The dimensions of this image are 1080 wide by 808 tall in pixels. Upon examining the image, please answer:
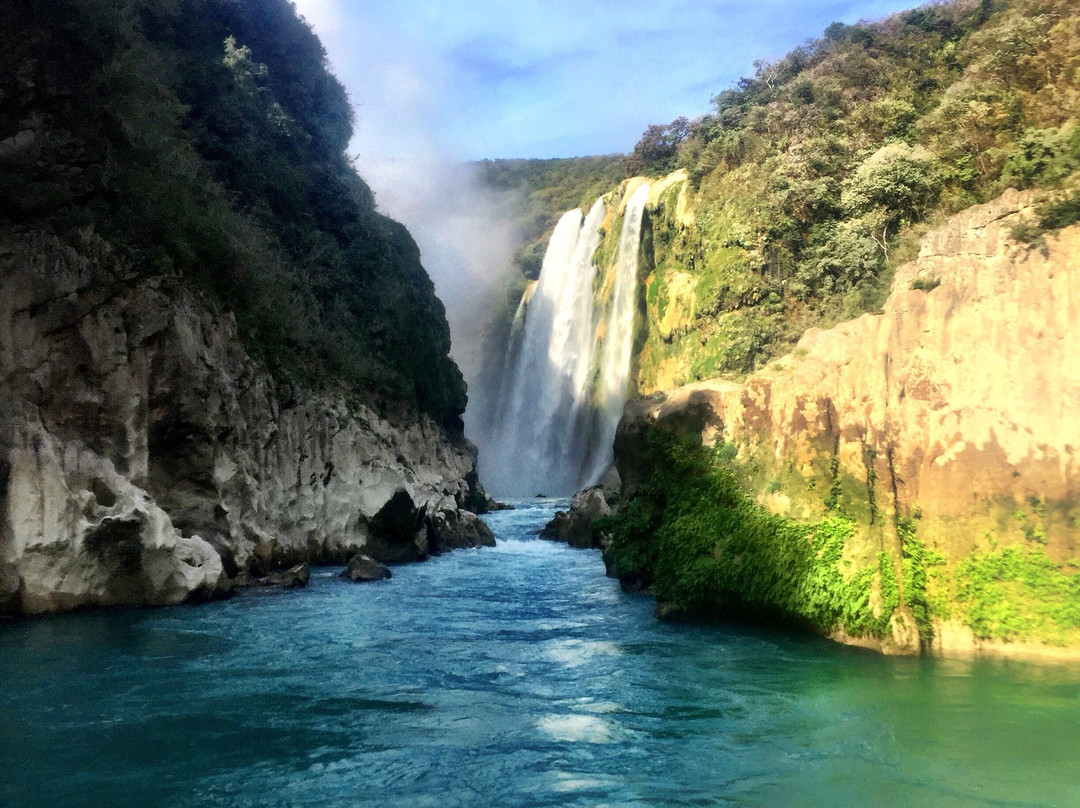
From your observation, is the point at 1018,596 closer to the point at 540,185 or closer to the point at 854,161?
the point at 854,161

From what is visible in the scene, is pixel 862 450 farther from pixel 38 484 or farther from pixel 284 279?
pixel 284 279

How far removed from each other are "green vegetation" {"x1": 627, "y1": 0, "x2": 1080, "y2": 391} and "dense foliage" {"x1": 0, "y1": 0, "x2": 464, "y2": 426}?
1257 centimetres

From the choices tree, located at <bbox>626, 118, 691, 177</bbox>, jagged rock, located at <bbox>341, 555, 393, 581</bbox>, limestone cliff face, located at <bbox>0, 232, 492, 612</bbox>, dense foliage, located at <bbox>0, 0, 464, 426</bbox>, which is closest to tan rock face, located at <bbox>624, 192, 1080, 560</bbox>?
jagged rock, located at <bbox>341, 555, 393, 581</bbox>

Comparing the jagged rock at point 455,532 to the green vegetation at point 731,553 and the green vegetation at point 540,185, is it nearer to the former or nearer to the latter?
the green vegetation at point 731,553

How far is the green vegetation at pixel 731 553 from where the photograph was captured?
34.3ft

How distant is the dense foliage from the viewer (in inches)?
551

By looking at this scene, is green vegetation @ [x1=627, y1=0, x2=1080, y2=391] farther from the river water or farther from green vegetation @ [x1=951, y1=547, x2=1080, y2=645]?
the river water

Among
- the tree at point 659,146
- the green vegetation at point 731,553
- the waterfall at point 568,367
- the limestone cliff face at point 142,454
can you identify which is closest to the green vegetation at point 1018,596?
the green vegetation at point 731,553

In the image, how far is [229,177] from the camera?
25.6 m

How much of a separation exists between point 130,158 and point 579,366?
116 feet

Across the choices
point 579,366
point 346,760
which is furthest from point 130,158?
point 579,366

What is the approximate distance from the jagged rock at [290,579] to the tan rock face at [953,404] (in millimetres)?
8772

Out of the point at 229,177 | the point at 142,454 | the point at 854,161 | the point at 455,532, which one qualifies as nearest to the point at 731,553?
the point at 142,454

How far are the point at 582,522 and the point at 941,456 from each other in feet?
46.9
